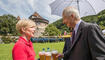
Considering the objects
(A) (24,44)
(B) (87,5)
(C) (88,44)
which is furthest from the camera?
(B) (87,5)

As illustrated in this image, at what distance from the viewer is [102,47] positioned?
4.15 feet

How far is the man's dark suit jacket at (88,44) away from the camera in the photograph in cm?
126

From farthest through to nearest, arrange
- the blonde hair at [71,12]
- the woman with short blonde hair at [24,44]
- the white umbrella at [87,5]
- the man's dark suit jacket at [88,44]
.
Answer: the white umbrella at [87,5] → the blonde hair at [71,12] → the woman with short blonde hair at [24,44] → the man's dark suit jacket at [88,44]

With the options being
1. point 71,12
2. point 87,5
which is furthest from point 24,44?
point 87,5

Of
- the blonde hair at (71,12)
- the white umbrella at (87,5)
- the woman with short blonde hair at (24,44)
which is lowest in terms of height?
the woman with short blonde hair at (24,44)

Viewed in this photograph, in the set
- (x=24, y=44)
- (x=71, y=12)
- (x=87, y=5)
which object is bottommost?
(x=24, y=44)

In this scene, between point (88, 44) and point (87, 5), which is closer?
point (88, 44)

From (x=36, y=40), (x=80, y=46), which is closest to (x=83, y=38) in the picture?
(x=80, y=46)

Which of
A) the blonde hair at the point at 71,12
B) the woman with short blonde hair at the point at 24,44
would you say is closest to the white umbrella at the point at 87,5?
the blonde hair at the point at 71,12

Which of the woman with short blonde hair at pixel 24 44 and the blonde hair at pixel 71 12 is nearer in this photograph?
the woman with short blonde hair at pixel 24 44

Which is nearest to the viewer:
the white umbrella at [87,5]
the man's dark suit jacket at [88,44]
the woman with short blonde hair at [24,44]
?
the man's dark suit jacket at [88,44]

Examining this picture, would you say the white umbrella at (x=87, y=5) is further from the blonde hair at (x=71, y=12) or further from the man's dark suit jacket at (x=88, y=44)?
the man's dark suit jacket at (x=88, y=44)

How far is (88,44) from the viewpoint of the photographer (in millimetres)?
1383

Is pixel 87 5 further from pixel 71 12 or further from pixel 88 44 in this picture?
pixel 88 44
